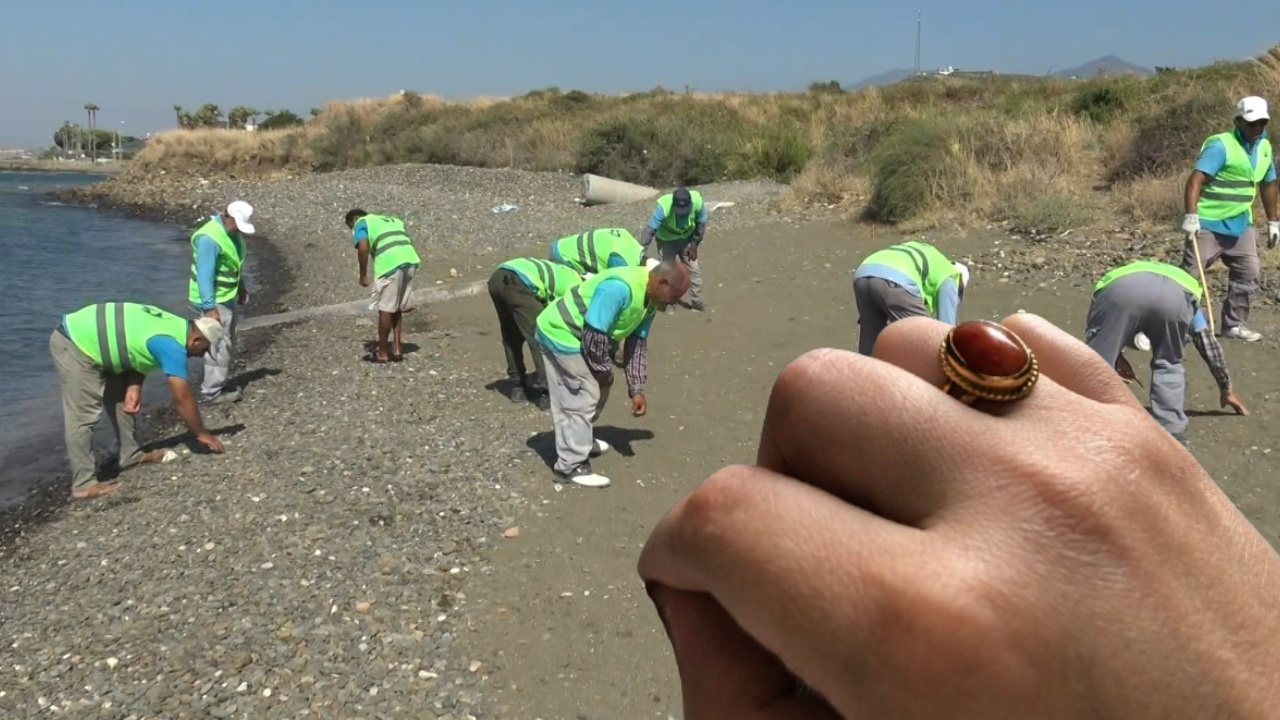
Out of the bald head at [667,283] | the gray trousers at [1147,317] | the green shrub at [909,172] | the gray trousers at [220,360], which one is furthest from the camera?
the green shrub at [909,172]

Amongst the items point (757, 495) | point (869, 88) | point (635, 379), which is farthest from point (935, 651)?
point (869, 88)

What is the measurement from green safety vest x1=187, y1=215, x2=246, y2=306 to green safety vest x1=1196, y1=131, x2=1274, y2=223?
341 inches

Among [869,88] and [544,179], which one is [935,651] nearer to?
[544,179]

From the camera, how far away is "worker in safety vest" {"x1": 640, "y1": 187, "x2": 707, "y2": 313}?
414 inches

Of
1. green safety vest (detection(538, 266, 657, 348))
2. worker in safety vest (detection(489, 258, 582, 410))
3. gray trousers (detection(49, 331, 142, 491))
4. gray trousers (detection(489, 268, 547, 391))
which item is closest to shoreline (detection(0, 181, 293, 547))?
gray trousers (detection(49, 331, 142, 491))

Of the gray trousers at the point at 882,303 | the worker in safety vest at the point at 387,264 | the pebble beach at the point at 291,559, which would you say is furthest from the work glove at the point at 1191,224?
the worker in safety vest at the point at 387,264

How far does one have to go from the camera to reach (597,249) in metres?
8.57

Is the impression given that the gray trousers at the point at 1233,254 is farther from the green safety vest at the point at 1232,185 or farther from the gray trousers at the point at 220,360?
the gray trousers at the point at 220,360

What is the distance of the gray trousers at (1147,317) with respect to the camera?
541cm

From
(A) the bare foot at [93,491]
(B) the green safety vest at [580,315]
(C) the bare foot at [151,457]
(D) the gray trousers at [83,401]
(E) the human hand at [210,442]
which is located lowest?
(A) the bare foot at [93,491]

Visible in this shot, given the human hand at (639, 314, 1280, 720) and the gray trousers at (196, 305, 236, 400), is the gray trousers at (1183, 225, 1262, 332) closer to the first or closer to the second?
the human hand at (639, 314, 1280, 720)

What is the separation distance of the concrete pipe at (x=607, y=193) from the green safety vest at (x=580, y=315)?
1852cm

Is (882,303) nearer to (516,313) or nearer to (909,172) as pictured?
(516,313)

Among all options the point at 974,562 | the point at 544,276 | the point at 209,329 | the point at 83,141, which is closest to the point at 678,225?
the point at 544,276
